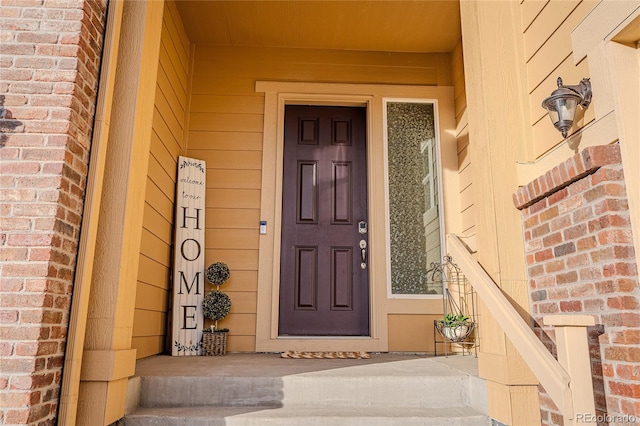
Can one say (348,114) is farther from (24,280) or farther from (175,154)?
(24,280)

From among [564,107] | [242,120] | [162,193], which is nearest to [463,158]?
[242,120]

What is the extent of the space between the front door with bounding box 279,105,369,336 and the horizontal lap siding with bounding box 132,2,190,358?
3.22 ft

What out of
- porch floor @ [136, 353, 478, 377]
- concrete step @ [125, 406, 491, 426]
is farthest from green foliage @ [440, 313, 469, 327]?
concrete step @ [125, 406, 491, 426]

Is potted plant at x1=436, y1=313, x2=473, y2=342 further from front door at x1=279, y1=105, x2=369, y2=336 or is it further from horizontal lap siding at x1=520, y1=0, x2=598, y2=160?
horizontal lap siding at x1=520, y1=0, x2=598, y2=160

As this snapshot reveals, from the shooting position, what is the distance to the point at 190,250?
399 cm

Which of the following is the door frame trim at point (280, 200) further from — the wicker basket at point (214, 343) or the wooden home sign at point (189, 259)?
the wooden home sign at point (189, 259)

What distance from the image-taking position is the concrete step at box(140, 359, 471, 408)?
2.50 meters

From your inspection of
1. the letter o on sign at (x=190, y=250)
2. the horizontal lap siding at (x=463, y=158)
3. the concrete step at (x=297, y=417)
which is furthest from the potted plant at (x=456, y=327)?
the letter o on sign at (x=190, y=250)

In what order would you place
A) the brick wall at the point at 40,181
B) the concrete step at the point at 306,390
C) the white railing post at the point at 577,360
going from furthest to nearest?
the concrete step at the point at 306,390 → the brick wall at the point at 40,181 → the white railing post at the point at 577,360

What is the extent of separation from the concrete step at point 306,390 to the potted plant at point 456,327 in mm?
1056

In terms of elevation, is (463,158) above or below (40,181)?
above

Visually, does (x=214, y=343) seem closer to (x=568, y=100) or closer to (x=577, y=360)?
(x=577, y=360)

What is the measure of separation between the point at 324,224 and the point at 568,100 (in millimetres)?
2556

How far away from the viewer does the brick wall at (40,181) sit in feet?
6.10
